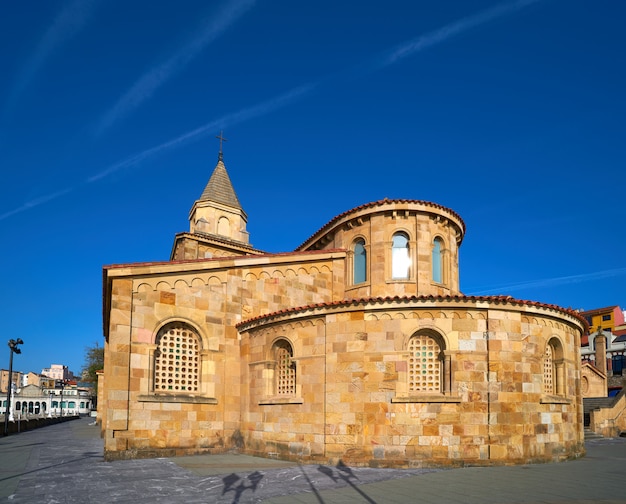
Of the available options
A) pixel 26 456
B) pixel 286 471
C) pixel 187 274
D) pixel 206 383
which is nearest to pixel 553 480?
pixel 286 471

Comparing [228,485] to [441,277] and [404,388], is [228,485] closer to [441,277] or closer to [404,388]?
[404,388]

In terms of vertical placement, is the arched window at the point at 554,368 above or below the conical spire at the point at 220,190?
below

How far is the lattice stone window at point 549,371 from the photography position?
58.3 feet

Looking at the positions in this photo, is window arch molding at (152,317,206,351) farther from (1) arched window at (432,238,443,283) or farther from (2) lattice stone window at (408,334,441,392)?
(1) arched window at (432,238,443,283)

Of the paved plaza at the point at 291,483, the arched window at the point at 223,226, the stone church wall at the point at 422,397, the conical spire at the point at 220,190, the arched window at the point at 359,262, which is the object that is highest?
the conical spire at the point at 220,190

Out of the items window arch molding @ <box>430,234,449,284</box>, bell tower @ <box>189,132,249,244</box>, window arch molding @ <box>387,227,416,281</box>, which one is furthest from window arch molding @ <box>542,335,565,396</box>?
bell tower @ <box>189,132,249,244</box>

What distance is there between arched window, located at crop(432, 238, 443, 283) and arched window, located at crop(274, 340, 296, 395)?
7499 mm

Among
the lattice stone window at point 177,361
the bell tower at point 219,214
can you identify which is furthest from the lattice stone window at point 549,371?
the bell tower at point 219,214

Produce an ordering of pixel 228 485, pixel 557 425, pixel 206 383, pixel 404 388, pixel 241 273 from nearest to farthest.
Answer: pixel 228 485, pixel 404 388, pixel 557 425, pixel 206 383, pixel 241 273

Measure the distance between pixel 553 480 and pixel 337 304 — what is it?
739cm

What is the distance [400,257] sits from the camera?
878 inches

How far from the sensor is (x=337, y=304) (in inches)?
659

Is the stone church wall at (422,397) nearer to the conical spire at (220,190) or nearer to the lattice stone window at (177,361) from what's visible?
the lattice stone window at (177,361)

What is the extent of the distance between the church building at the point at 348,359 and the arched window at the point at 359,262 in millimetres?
62
